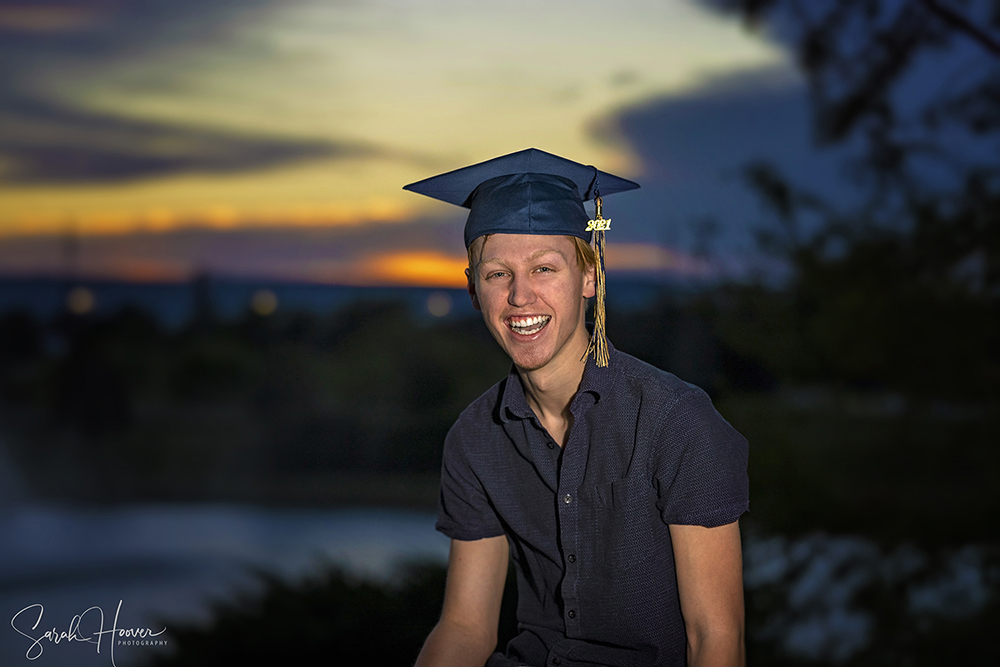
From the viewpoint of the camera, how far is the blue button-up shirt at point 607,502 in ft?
5.21

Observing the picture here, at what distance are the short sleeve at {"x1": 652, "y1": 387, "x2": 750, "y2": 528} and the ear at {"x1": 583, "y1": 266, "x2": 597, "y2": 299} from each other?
295 millimetres

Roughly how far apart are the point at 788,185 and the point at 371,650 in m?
2.85

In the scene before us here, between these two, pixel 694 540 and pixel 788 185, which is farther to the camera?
pixel 788 185

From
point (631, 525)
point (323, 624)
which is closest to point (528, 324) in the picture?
point (631, 525)

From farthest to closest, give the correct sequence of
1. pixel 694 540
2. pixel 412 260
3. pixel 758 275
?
pixel 412 260 → pixel 758 275 → pixel 694 540

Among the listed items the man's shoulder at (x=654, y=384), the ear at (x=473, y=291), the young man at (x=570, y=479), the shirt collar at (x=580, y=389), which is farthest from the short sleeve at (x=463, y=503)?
the man's shoulder at (x=654, y=384)

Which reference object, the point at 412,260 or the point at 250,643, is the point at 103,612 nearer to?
the point at 250,643

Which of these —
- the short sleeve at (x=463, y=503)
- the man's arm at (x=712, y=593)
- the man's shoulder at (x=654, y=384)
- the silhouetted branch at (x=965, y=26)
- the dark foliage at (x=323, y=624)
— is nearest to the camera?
the man's arm at (x=712, y=593)

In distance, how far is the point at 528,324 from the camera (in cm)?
167

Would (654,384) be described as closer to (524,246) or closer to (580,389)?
(580,389)

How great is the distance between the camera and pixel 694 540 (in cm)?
156

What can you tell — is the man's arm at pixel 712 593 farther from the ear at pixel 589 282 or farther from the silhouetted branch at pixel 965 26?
the silhouetted branch at pixel 965 26

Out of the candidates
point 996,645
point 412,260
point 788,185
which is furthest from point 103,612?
point 996,645

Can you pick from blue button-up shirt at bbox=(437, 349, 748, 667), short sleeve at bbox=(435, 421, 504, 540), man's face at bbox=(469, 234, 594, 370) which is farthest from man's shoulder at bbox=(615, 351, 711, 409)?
short sleeve at bbox=(435, 421, 504, 540)
